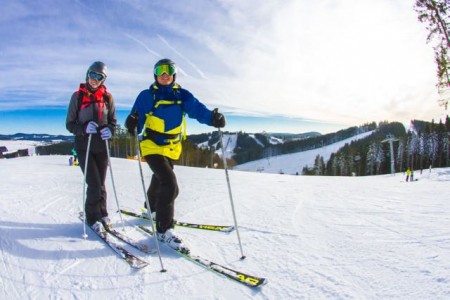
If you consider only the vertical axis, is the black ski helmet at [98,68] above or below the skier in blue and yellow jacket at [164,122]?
above

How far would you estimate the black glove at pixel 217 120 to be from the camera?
388cm

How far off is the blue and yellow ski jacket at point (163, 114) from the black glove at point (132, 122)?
0.49ft

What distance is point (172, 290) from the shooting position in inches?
104

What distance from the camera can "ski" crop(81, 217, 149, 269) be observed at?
308cm

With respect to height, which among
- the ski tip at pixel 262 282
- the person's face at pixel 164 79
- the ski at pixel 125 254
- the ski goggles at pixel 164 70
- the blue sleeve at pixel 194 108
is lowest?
the ski tip at pixel 262 282

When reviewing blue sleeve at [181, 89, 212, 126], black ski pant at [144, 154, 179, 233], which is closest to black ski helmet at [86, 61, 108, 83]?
blue sleeve at [181, 89, 212, 126]

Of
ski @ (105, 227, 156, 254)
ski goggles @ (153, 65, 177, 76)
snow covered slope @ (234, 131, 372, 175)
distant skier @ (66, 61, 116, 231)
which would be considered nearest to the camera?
ski @ (105, 227, 156, 254)

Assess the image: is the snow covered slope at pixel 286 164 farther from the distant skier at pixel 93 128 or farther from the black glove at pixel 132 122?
the black glove at pixel 132 122

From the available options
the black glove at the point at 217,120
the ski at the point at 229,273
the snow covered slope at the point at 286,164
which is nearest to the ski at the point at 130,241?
the ski at the point at 229,273

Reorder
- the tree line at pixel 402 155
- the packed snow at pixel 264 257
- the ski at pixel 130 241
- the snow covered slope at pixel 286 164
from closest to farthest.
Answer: the packed snow at pixel 264 257
the ski at pixel 130 241
the tree line at pixel 402 155
the snow covered slope at pixel 286 164

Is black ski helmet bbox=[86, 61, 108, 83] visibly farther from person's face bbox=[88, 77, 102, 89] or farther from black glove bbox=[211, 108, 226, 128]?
black glove bbox=[211, 108, 226, 128]

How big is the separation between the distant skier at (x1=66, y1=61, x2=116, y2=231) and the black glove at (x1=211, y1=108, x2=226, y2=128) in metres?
1.50

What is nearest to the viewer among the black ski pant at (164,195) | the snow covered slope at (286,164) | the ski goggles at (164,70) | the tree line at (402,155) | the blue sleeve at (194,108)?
the black ski pant at (164,195)

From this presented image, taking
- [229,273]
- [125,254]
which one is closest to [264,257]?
[229,273]
